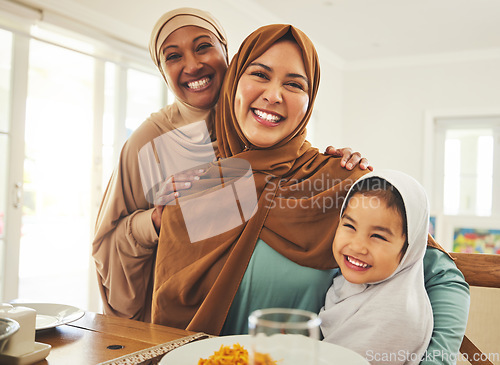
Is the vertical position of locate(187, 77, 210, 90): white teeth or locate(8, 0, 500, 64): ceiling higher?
locate(8, 0, 500, 64): ceiling

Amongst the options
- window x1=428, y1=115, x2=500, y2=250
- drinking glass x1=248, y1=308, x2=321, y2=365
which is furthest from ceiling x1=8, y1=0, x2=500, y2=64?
drinking glass x1=248, y1=308, x2=321, y2=365

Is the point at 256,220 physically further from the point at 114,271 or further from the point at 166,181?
the point at 114,271

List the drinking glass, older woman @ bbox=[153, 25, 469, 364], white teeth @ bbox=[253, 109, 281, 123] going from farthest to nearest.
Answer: white teeth @ bbox=[253, 109, 281, 123]
older woman @ bbox=[153, 25, 469, 364]
the drinking glass

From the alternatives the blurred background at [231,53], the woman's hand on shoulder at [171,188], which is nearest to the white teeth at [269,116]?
the woman's hand on shoulder at [171,188]

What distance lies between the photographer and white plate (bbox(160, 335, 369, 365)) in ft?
2.57

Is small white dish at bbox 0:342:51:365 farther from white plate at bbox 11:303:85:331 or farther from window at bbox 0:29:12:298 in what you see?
window at bbox 0:29:12:298

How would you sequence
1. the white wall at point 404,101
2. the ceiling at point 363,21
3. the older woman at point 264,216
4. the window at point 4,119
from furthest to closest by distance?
the white wall at point 404,101, the ceiling at point 363,21, the window at point 4,119, the older woman at point 264,216

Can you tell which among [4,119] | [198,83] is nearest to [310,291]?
[198,83]

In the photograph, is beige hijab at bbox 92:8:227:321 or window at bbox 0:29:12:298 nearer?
beige hijab at bbox 92:8:227:321

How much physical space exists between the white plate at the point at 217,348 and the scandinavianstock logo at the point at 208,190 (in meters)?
0.41

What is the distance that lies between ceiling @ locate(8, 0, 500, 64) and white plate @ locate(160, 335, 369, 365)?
2368mm

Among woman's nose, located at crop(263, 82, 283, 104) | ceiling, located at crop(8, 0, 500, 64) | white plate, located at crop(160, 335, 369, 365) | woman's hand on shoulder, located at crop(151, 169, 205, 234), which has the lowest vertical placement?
white plate, located at crop(160, 335, 369, 365)

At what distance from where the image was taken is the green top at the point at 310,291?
40.3 inches

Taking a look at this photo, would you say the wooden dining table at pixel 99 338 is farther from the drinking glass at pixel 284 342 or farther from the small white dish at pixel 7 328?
the drinking glass at pixel 284 342
